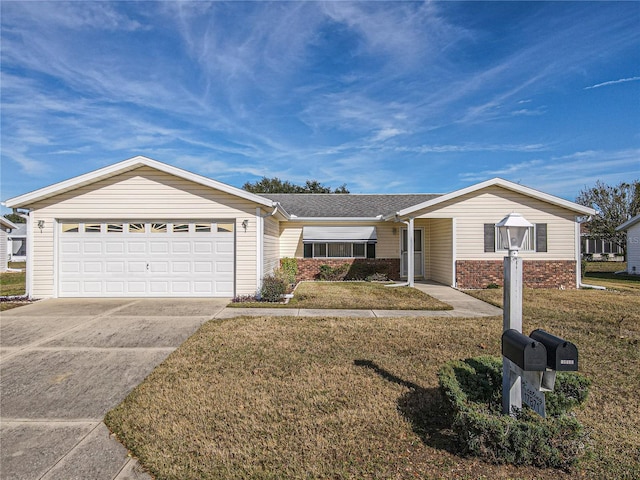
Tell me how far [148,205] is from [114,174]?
149cm

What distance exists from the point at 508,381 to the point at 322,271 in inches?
540

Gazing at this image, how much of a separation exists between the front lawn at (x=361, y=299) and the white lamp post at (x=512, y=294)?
643 centimetres

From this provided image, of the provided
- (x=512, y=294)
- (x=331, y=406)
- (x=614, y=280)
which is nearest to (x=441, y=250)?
(x=614, y=280)

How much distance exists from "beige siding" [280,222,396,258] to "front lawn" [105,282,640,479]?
9697 millimetres

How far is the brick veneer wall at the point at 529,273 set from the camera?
14.5 m

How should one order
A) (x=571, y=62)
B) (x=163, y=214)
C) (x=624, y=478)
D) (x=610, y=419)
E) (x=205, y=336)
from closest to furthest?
(x=624, y=478), (x=610, y=419), (x=205, y=336), (x=163, y=214), (x=571, y=62)

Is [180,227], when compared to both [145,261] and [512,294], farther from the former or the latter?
[512,294]

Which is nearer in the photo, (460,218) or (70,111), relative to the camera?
(460,218)

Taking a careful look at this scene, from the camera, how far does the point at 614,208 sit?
32.7 m

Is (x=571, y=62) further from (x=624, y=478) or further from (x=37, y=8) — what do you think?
(x=37, y=8)

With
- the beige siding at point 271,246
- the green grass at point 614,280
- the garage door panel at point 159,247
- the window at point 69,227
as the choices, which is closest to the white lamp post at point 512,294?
the beige siding at point 271,246

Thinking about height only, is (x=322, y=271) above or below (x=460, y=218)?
below

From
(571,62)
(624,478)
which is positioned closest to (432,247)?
(571,62)

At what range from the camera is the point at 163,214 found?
11867mm
